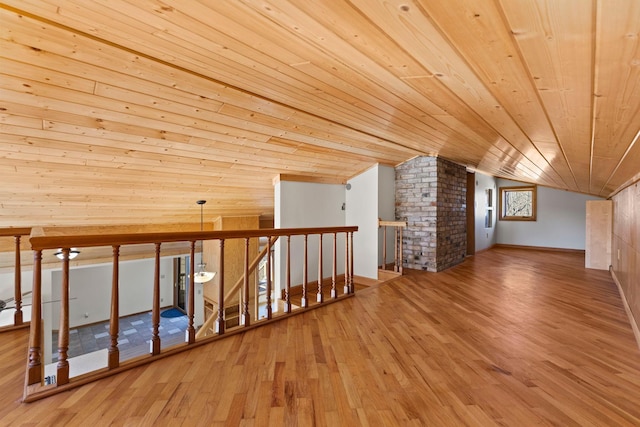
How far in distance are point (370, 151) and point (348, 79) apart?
8.64 feet

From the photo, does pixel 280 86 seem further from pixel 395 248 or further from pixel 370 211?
pixel 395 248

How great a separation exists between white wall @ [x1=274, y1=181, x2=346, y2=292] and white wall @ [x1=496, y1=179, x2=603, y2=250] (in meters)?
6.07

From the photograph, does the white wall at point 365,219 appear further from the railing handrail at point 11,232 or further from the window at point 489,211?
the window at point 489,211

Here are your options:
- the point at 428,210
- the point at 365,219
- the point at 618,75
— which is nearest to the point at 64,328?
the point at 618,75

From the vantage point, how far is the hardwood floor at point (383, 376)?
1.53 metres

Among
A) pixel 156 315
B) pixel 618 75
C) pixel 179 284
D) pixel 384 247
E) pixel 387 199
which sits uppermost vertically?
pixel 618 75

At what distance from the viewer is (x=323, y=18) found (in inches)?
47.7

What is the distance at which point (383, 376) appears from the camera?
6.26 feet

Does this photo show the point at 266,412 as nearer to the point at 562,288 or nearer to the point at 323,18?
the point at 323,18

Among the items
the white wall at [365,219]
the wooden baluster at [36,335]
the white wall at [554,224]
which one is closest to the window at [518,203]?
the white wall at [554,224]

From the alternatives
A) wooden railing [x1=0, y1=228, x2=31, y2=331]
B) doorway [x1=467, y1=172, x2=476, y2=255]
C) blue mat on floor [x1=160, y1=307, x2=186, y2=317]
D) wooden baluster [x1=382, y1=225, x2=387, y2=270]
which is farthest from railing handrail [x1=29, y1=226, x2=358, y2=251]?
blue mat on floor [x1=160, y1=307, x2=186, y2=317]

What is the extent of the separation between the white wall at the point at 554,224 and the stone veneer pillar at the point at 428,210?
4.19 meters

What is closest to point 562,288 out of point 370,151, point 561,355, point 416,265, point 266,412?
point 416,265

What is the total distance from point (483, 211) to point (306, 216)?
544 cm
